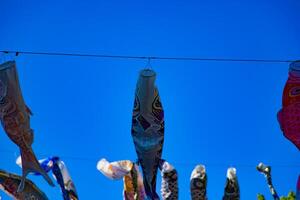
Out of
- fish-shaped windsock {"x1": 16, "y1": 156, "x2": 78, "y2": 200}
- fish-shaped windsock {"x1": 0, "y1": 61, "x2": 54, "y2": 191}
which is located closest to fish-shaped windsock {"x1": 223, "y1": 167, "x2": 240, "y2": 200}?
fish-shaped windsock {"x1": 16, "y1": 156, "x2": 78, "y2": 200}

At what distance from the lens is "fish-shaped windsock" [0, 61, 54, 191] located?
6660mm

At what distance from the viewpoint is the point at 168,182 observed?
24.0ft

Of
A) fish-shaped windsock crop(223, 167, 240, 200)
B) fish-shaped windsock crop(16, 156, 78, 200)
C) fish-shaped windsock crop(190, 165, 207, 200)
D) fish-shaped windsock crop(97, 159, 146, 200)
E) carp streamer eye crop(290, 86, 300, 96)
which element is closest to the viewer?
carp streamer eye crop(290, 86, 300, 96)

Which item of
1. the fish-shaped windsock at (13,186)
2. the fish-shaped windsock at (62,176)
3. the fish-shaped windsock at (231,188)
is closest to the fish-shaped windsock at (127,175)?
the fish-shaped windsock at (62,176)

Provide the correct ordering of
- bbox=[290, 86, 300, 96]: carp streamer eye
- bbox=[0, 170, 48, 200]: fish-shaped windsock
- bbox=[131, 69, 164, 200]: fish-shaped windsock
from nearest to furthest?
bbox=[131, 69, 164, 200]: fish-shaped windsock < bbox=[290, 86, 300, 96]: carp streamer eye < bbox=[0, 170, 48, 200]: fish-shaped windsock

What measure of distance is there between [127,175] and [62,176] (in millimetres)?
1211

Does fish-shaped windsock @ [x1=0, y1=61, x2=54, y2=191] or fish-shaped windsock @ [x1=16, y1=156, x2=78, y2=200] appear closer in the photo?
fish-shaped windsock @ [x1=0, y1=61, x2=54, y2=191]

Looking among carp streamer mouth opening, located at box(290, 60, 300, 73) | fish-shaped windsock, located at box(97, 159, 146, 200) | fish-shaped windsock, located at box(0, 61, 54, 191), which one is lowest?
fish-shaped windsock, located at box(97, 159, 146, 200)

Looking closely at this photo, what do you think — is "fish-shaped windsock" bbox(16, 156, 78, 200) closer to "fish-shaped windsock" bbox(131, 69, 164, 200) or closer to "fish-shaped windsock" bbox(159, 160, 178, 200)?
"fish-shaped windsock" bbox(159, 160, 178, 200)

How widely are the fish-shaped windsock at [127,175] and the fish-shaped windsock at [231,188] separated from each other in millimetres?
1417

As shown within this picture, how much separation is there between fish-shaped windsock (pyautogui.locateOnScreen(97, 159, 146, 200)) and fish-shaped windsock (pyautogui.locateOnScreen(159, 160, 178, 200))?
75cm

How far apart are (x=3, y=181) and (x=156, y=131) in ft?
11.7

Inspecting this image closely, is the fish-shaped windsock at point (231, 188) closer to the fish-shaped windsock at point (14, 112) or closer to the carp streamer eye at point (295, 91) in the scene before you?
the carp streamer eye at point (295, 91)

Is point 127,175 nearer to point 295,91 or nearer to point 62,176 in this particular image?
point 62,176
